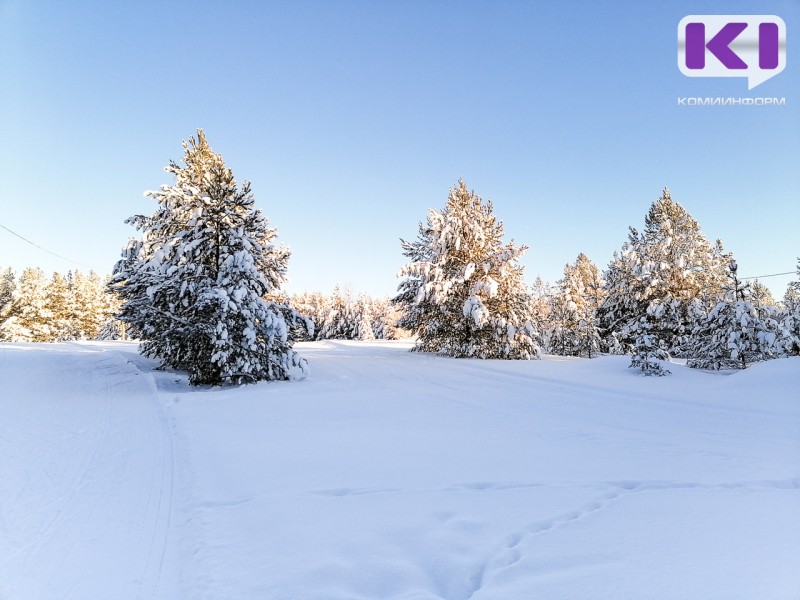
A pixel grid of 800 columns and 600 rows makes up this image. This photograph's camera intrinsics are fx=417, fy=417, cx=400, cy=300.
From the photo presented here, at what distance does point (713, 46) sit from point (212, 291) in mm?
10450

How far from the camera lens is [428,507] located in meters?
3.29

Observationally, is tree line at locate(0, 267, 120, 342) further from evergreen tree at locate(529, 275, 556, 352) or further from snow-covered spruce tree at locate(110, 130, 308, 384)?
evergreen tree at locate(529, 275, 556, 352)

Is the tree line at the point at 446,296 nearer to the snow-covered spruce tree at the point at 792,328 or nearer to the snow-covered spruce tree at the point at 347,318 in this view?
the snow-covered spruce tree at the point at 792,328

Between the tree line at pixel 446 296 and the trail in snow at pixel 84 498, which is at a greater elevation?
the tree line at pixel 446 296

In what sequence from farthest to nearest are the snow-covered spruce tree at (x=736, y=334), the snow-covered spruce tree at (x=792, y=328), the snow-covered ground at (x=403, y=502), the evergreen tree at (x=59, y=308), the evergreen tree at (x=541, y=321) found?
the evergreen tree at (x=59, y=308), the evergreen tree at (x=541, y=321), the snow-covered spruce tree at (x=792, y=328), the snow-covered spruce tree at (x=736, y=334), the snow-covered ground at (x=403, y=502)

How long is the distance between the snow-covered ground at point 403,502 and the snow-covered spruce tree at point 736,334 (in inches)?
297

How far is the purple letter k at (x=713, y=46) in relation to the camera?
626 cm

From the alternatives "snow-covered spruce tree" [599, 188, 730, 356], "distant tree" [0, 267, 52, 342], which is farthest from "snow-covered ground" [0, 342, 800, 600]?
"distant tree" [0, 267, 52, 342]

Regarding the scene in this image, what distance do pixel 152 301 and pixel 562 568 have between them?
11.0 meters

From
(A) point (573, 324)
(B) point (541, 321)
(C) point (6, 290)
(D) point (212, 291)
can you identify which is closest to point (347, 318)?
(A) point (573, 324)

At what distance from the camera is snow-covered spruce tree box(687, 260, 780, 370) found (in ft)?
43.7

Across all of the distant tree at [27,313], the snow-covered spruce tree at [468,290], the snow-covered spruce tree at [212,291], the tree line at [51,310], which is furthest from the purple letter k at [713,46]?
the distant tree at [27,313]

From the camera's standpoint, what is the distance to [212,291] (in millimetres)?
9766

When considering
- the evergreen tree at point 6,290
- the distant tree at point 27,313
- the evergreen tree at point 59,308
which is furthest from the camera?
the evergreen tree at point 59,308
